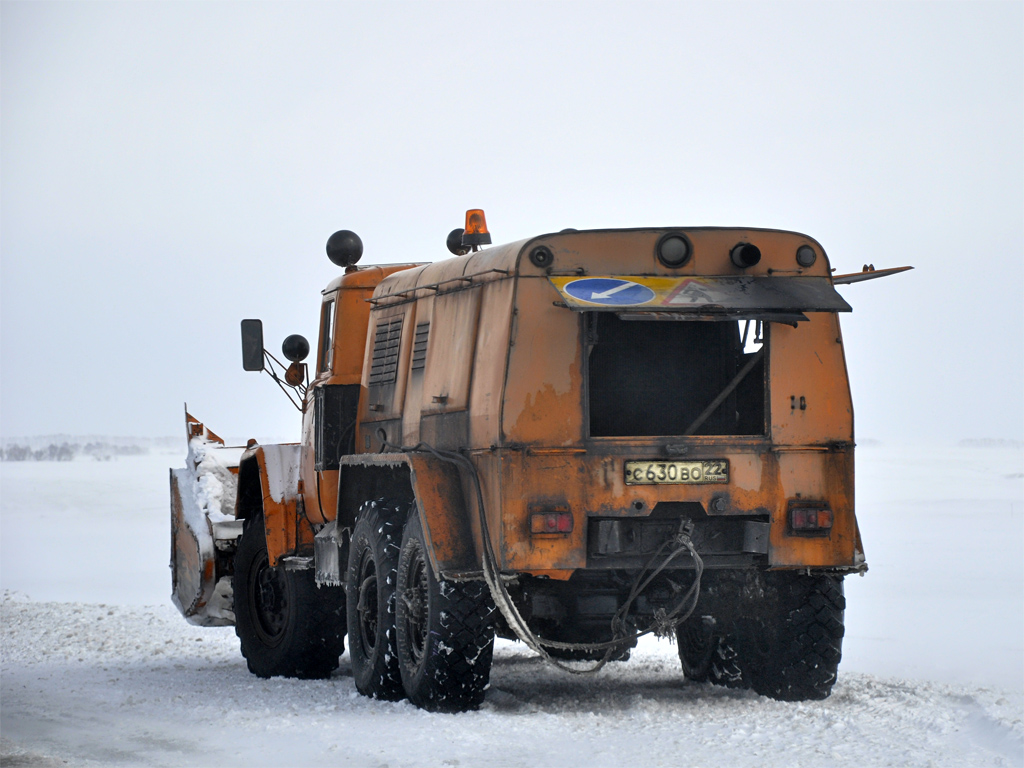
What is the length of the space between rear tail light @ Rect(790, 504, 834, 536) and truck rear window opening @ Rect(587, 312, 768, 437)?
2.63 ft

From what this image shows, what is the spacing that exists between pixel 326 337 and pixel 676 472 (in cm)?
455

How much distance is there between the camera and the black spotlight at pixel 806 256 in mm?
9297

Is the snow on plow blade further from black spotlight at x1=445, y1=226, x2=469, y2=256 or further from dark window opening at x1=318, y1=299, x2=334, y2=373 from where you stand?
black spotlight at x1=445, y1=226, x2=469, y2=256

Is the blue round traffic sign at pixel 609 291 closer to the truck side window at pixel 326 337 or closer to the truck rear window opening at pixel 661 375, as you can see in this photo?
the truck rear window opening at pixel 661 375

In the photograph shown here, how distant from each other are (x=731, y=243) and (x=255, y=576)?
5.72 m

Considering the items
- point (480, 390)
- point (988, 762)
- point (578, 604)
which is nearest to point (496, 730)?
point (578, 604)

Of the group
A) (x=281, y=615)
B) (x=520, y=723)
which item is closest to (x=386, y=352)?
(x=281, y=615)

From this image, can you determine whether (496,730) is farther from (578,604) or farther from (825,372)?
(825,372)

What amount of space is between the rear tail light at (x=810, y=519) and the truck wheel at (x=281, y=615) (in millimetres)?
4339

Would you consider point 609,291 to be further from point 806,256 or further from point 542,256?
point 806,256

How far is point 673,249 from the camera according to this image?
9.12 m

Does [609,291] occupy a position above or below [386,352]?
above

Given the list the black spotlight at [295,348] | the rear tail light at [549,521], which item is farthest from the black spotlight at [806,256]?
the black spotlight at [295,348]

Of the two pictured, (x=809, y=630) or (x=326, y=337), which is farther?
(x=326, y=337)
